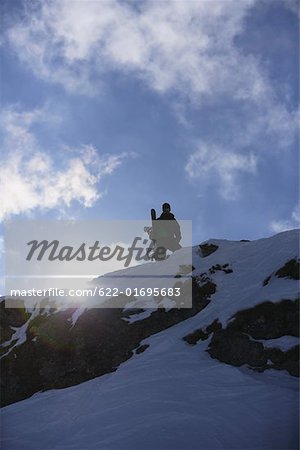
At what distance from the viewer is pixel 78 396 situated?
1259 centimetres

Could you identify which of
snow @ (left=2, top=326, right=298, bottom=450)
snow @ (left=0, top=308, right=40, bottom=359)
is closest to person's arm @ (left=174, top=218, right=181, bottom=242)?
snow @ (left=0, top=308, right=40, bottom=359)

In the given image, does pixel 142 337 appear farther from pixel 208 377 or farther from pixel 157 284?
pixel 208 377

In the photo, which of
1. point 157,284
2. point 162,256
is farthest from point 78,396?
point 162,256

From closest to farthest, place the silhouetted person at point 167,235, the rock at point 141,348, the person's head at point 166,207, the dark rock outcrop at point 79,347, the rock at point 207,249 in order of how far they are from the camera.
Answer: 1. the rock at point 141,348
2. the dark rock outcrop at point 79,347
3. the rock at point 207,249
4. the silhouetted person at point 167,235
5. the person's head at point 166,207

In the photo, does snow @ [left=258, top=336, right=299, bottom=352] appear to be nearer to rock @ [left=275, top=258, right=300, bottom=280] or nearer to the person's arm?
rock @ [left=275, top=258, right=300, bottom=280]

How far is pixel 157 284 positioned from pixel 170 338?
12.9 feet

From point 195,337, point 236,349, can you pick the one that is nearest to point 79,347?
point 195,337

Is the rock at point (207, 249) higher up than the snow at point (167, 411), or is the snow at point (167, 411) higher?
the rock at point (207, 249)

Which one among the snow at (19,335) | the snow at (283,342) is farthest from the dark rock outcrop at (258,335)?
the snow at (19,335)

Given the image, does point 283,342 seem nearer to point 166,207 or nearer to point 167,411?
point 167,411

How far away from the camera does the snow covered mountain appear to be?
892 centimetres

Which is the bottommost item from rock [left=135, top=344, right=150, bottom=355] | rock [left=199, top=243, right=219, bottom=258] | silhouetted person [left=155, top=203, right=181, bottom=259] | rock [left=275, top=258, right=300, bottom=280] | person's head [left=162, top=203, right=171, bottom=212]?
rock [left=135, top=344, right=150, bottom=355]

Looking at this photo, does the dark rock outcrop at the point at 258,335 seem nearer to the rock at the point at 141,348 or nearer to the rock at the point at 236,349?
the rock at the point at 236,349

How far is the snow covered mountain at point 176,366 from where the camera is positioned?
29.3ft
